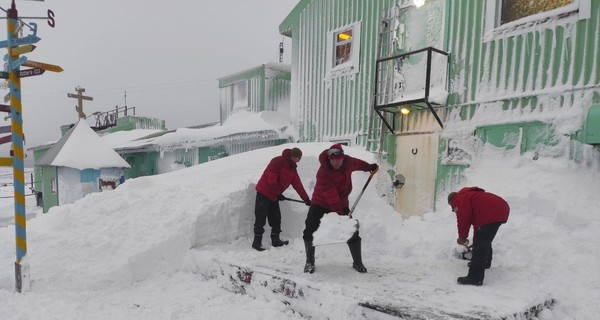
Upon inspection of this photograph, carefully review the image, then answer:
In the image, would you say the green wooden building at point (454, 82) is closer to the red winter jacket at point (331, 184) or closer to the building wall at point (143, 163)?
the red winter jacket at point (331, 184)

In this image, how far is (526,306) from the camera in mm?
2900

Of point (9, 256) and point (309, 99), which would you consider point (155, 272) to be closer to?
point (9, 256)

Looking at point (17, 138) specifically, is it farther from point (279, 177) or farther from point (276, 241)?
point (276, 241)

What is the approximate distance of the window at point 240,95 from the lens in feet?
47.7

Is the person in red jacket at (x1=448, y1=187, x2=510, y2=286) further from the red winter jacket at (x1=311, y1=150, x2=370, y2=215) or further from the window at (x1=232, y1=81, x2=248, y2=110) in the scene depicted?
the window at (x1=232, y1=81, x2=248, y2=110)

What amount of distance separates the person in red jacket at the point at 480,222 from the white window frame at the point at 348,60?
5.77m

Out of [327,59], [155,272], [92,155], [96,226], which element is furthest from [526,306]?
[92,155]

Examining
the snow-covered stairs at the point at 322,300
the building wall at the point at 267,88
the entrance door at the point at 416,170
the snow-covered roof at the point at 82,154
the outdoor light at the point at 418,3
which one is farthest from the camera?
the building wall at the point at 267,88

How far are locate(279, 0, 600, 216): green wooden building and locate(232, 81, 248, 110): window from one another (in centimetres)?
558

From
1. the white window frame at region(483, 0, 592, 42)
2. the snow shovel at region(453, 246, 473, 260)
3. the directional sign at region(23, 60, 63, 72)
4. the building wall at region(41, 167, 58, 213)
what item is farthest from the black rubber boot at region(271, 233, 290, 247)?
the building wall at region(41, 167, 58, 213)

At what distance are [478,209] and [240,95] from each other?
41.2 ft

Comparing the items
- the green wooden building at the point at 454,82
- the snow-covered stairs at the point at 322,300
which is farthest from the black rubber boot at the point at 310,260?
the green wooden building at the point at 454,82

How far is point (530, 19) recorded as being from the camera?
5500 mm

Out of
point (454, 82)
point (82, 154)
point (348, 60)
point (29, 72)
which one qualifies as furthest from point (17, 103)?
point (82, 154)
